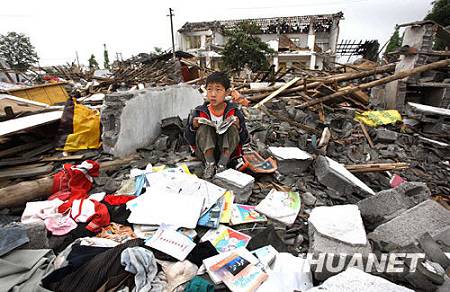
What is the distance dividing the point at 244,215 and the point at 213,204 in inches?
13.3

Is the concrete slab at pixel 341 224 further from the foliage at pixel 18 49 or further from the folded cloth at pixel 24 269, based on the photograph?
the foliage at pixel 18 49

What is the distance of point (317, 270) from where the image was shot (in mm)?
1626

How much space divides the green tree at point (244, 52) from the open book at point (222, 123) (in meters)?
16.3

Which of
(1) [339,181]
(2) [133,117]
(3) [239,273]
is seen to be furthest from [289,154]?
(2) [133,117]

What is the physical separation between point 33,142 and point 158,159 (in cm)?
195

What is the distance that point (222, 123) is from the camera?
3.02 m

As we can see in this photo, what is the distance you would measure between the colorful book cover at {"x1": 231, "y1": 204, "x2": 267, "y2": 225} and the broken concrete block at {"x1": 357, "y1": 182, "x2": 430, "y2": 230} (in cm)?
106

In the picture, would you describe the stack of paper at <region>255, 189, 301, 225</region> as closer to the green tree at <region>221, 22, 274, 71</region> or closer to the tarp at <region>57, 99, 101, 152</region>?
the tarp at <region>57, 99, 101, 152</region>

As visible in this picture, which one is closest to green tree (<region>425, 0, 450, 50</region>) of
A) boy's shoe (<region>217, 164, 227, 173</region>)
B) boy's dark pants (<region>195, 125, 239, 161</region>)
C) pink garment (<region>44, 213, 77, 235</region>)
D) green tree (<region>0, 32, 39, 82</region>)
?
boy's dark pants (<region>195, 125, 239, 161</region>)

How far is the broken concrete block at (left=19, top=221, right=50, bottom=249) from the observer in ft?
5.70

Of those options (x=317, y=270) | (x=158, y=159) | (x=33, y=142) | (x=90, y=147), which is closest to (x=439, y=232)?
(x=317, y=270)

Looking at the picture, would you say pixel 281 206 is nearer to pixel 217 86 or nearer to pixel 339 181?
pixel 339 181

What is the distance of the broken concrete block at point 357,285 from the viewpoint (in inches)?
49.3

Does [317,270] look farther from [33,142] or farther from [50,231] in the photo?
[33,142]
